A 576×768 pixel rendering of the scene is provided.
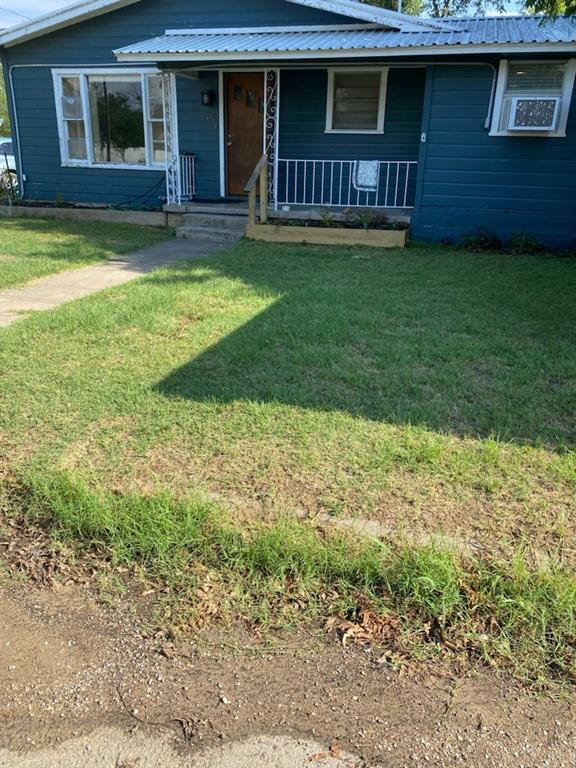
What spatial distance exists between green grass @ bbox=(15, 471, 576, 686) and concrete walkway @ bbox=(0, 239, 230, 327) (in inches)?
134

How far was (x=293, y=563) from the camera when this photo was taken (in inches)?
92.9

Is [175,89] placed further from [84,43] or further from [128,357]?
[128,357]

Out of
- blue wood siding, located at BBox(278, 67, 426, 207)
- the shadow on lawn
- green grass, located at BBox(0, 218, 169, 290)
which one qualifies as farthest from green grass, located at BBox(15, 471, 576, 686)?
blue wood siding, located at BBox(278, 67, 426, 207)

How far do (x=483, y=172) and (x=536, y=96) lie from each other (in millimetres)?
1228

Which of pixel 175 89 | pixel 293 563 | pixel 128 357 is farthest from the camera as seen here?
pixel 175 89

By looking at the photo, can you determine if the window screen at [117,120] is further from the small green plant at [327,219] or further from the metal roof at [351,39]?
the small green plant at [327,219]

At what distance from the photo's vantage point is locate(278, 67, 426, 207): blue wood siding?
10445mm

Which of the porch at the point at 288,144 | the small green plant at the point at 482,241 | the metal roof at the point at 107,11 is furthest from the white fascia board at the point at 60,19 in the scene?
the small green plant at the point at 482,241

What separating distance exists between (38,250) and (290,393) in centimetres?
633

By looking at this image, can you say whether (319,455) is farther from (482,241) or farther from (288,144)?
(288,144)

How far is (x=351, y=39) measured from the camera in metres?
9.66

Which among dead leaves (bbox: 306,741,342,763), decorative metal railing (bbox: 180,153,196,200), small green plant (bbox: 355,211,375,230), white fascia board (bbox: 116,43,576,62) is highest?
white fascia board (bbox: 116,43,576,62)

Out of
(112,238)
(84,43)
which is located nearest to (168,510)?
A: (112,238)

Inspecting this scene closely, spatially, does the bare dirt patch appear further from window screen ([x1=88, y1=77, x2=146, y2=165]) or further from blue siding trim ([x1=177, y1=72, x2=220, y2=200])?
window screen ([x1=88, y1=77, x2=146, y2=165])
